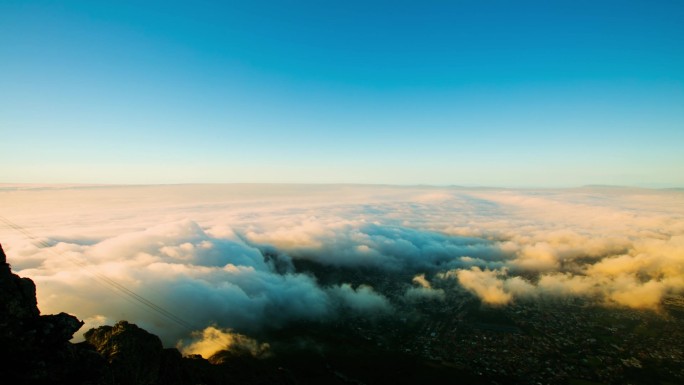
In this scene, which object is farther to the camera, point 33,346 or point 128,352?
point 128,352

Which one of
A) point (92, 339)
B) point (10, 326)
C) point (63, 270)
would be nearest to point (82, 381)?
point (10, 326)

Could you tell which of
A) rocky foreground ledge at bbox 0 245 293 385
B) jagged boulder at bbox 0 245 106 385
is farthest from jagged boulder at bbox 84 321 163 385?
jagged boulder at bbox 0 245 106 385

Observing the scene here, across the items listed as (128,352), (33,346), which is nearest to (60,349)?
(33,346)

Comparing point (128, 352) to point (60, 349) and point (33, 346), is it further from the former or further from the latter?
point (33, 346)

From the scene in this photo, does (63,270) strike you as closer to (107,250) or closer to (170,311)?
(107,250)

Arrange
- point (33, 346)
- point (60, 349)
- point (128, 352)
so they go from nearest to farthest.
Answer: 1. point (33, 346)
2. point (60, 349)
3. point (128, 352)

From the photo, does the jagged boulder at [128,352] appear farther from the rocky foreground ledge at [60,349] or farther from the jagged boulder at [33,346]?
the jagged boulder at [33,346]

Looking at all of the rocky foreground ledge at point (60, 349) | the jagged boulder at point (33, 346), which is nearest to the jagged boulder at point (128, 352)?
the rocky foreground ledge at point (60, 349)

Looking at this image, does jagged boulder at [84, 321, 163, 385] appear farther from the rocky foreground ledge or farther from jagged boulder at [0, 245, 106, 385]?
jagged boulder at [0, 245, 106, 385]
